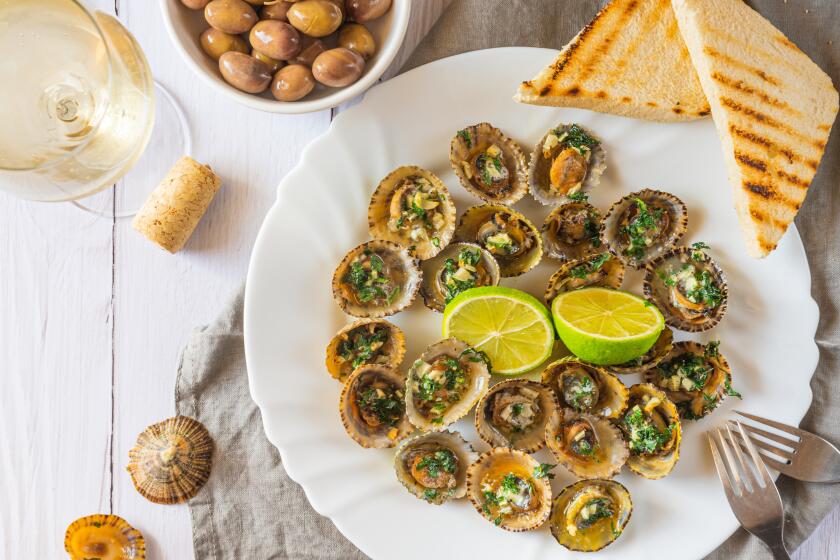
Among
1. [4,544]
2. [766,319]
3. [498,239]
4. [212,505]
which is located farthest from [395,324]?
[4,544]

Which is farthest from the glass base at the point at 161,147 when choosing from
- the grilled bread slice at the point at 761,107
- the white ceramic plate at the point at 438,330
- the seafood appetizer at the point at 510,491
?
the grilled bread slice at the point at 761,107

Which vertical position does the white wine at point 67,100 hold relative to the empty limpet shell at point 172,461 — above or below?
above

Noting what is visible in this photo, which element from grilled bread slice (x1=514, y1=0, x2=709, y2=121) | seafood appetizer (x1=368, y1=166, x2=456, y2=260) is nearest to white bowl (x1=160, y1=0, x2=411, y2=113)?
seafood appetizer (x1=368, y1=166, x2=456, y2=260)

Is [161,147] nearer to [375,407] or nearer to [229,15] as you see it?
[229,15]

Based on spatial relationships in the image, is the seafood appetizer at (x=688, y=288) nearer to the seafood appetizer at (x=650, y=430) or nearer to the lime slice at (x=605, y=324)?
the lime slice at (x=605, y=324)

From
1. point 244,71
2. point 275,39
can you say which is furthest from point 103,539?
point 275,39

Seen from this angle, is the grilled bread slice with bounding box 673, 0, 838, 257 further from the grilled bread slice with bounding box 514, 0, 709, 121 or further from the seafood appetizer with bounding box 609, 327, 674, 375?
the seafood appetizer with bounding box 609, 327, 674, 375
